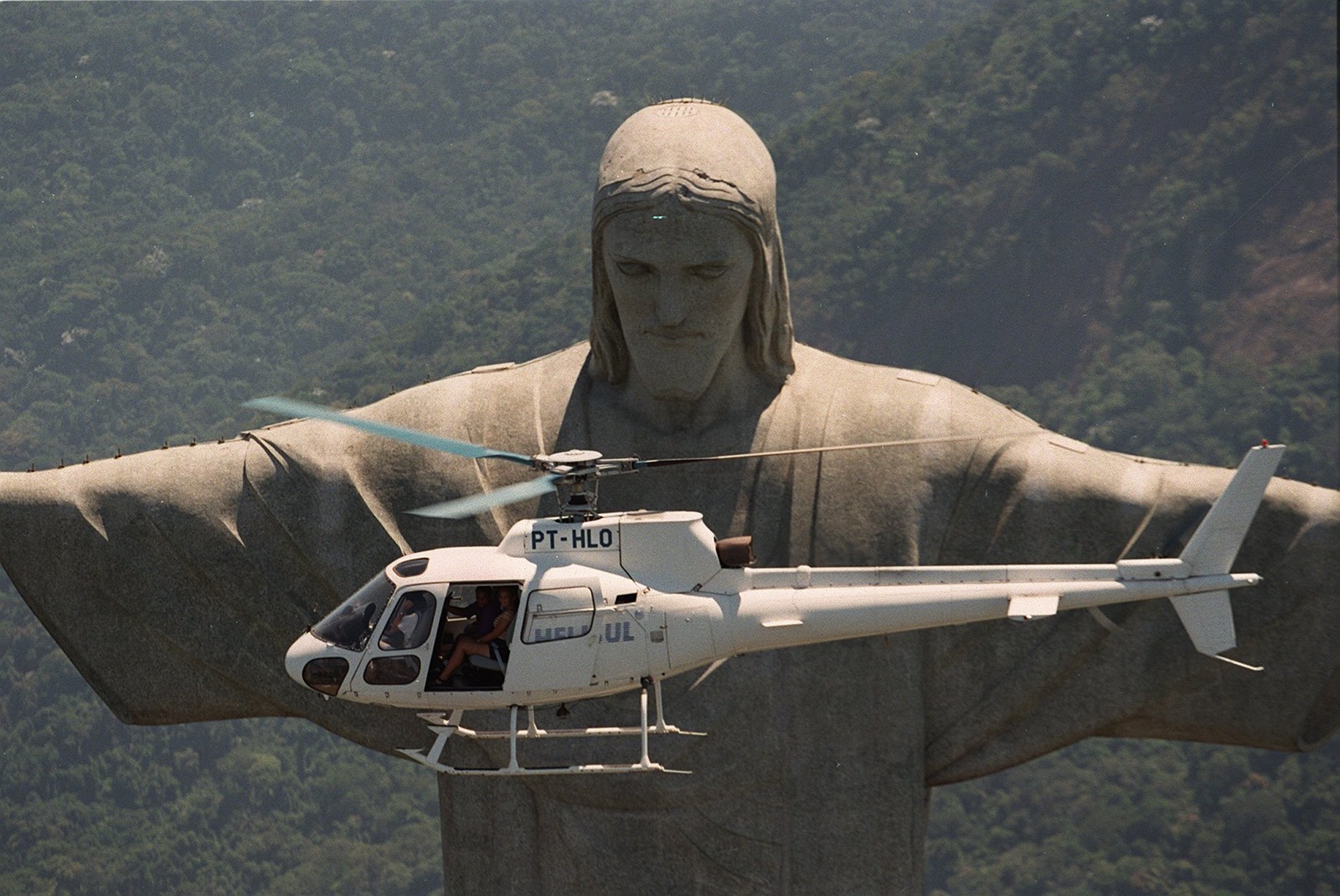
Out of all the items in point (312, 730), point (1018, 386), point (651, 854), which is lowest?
point (312, 730)

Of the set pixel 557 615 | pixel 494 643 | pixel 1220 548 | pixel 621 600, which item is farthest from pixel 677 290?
pixel 1220 548

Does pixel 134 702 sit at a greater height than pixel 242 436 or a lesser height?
lesser

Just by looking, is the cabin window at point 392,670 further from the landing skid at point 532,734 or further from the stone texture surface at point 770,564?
the stone texture surface at point 770,564

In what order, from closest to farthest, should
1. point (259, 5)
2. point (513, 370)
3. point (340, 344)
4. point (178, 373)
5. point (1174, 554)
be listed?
point (1174, 554) → point (513, 370) → point (178, 373) → point (340, 344) → point (259, 5)

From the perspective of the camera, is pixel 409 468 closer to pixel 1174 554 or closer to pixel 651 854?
pixel 651 854

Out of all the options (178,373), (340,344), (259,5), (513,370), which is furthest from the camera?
(259,5)

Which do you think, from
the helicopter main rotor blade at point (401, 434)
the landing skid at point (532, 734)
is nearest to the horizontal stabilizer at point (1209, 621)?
the landing skid at point (532, 734)

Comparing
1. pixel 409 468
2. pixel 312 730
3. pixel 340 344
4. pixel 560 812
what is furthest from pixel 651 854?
pixel 340 344

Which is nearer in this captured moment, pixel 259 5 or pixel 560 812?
pixel 560 812
